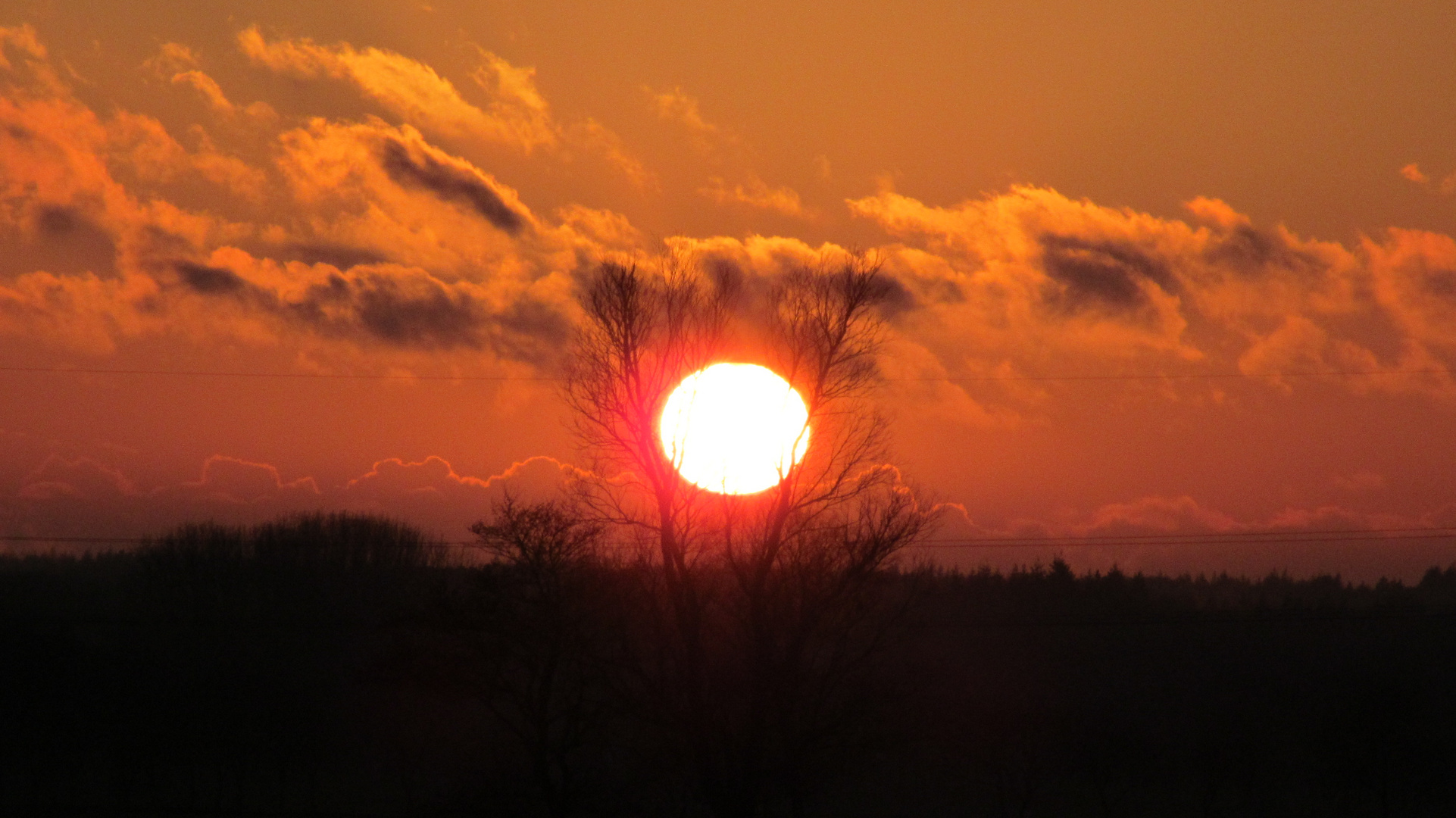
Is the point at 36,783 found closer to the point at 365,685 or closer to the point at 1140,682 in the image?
the point at 365,685

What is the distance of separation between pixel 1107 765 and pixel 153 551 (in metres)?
57.8

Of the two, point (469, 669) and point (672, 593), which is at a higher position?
point (672, 593)

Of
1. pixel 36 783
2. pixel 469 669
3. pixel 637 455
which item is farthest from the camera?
pixel 36 783

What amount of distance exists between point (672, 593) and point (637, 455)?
3.59 meters

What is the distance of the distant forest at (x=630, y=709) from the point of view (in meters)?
35.6

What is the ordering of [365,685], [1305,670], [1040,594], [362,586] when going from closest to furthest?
1. [365,685]
2. [1305,670]
3. [362,586]
4. [1040,594]

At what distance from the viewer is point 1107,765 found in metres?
48.3

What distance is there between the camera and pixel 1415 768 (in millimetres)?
48938

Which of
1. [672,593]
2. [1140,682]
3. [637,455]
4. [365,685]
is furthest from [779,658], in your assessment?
[1140,682]

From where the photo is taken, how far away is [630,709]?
108ft

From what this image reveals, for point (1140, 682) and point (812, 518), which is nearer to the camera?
point (812, 518)

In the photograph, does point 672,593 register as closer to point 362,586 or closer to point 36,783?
point 36,783

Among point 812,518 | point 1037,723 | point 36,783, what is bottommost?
point 36,783

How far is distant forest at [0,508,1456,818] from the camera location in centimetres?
3562
